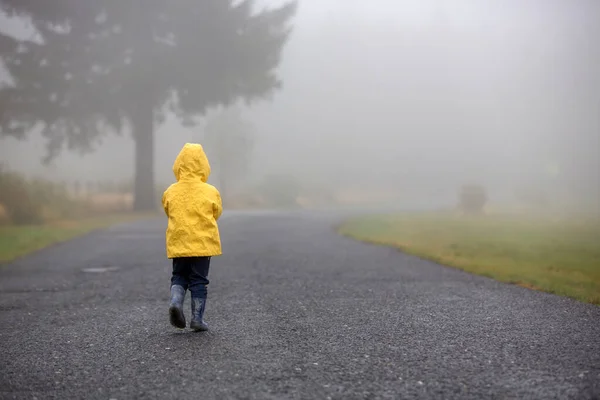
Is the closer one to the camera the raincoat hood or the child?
the child

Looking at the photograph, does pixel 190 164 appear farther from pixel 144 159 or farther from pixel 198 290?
pixel 144 159

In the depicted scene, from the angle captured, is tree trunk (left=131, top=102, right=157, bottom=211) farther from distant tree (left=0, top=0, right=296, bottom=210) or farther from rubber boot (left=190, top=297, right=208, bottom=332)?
rubber boot (left=190, top=297, right=208, bottom=332)

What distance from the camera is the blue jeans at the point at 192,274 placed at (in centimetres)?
624

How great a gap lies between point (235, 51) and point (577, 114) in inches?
2625

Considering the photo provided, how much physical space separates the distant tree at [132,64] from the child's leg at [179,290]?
25.1 meters

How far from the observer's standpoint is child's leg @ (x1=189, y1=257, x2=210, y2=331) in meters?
6.22

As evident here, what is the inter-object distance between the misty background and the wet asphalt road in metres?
55.1

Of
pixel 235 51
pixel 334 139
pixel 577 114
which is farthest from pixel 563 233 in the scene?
pixel 334 139

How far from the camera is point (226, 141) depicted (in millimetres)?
50688

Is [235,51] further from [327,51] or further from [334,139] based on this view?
[327,51]

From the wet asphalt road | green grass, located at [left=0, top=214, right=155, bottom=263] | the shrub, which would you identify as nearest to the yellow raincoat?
the wet asphalt road

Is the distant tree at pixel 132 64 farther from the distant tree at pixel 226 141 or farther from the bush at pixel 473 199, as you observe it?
the distant tree at pixel 226 141

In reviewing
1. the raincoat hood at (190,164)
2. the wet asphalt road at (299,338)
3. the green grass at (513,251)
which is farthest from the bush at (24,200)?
the raincoat hood at (190,164)

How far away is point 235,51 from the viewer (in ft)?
102
